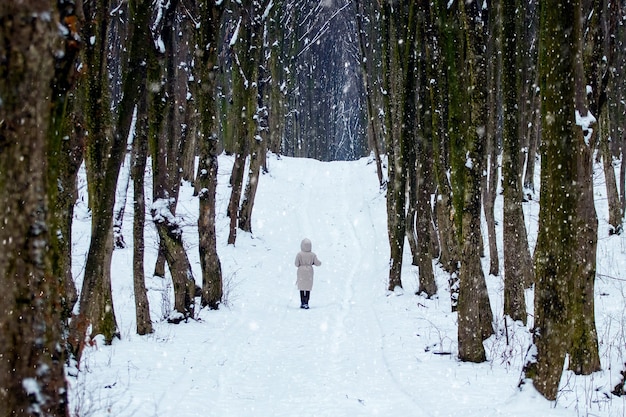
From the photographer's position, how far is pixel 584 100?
5.13m

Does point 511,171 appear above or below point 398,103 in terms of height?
below

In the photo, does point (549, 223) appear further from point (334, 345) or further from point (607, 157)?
point (607, 157)

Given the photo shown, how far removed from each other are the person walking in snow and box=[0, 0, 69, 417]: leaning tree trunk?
971 cm

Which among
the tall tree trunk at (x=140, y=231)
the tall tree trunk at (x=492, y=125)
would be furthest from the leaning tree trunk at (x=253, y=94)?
the tall tree trunk at (x=140, y=231)

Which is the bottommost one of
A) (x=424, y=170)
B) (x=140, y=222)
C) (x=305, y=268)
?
(x=305, y=268)

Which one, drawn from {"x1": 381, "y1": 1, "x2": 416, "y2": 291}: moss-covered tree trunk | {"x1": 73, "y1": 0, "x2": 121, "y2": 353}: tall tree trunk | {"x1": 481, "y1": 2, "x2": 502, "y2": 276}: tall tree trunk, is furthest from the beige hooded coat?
{"x1": 73, "y1": 0, "x2": 121, "y2": 353}: tall tree trunk

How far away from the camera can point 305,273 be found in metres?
13.1

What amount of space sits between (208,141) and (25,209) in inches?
310

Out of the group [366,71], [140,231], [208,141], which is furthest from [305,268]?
[366,71]

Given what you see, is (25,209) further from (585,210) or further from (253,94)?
(253,94)

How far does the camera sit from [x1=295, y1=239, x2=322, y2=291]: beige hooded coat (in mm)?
12859

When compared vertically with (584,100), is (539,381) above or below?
below

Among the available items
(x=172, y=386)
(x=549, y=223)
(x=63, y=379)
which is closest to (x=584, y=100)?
(x=549, y=223)

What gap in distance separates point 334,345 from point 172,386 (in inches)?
131
